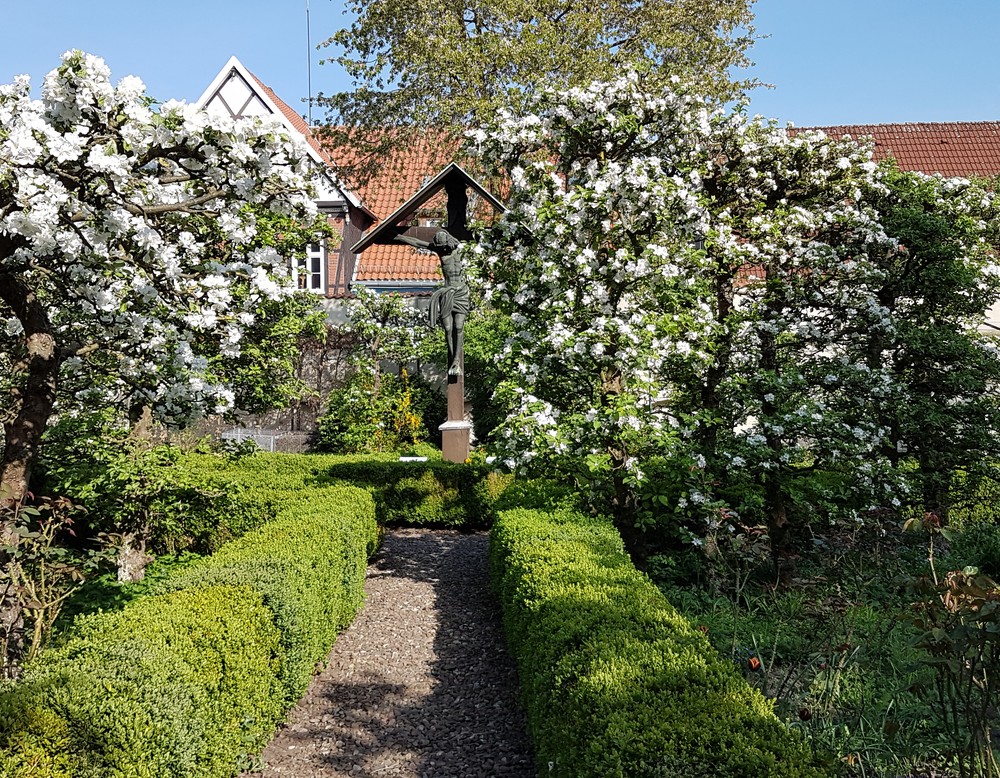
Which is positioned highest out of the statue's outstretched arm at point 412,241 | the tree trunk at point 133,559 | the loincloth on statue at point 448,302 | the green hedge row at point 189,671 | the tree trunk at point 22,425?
the statue's outstretched arm at point 412,241

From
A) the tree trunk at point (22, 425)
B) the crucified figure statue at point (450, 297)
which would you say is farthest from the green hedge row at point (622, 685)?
the crucified figure statue at point (450, 297)

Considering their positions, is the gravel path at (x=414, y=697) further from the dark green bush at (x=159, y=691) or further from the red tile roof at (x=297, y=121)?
the red tile roof at (x=297, y=121)

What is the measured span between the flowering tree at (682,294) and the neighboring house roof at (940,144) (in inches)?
675

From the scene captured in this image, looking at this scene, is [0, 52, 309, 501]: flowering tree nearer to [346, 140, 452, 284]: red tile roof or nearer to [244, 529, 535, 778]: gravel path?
[244, 529, 535, 778]: gravel path

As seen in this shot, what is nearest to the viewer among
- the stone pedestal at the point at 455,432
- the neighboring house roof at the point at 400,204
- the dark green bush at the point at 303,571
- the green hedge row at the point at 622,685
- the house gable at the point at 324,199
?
the green hedge row at the point at 622,685

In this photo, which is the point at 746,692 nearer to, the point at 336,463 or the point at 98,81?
the point at 98,81

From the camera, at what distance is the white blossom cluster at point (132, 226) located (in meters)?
3.95

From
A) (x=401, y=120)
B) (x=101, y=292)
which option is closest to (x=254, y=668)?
(x=101, y=292)

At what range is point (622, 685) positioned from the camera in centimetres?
357

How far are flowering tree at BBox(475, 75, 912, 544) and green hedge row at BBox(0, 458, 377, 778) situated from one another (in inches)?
82.4

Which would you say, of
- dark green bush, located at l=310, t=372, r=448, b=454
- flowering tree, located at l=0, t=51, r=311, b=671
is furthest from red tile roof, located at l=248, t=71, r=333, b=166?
flowering tree, located at l=0, t=51, r=311, b=671

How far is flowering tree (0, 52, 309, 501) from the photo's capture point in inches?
156

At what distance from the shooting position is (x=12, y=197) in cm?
409

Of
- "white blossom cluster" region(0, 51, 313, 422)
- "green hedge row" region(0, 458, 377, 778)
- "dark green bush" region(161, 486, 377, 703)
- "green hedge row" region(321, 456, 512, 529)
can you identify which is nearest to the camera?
"green hedge row" region(0, 458, 377, 778)
